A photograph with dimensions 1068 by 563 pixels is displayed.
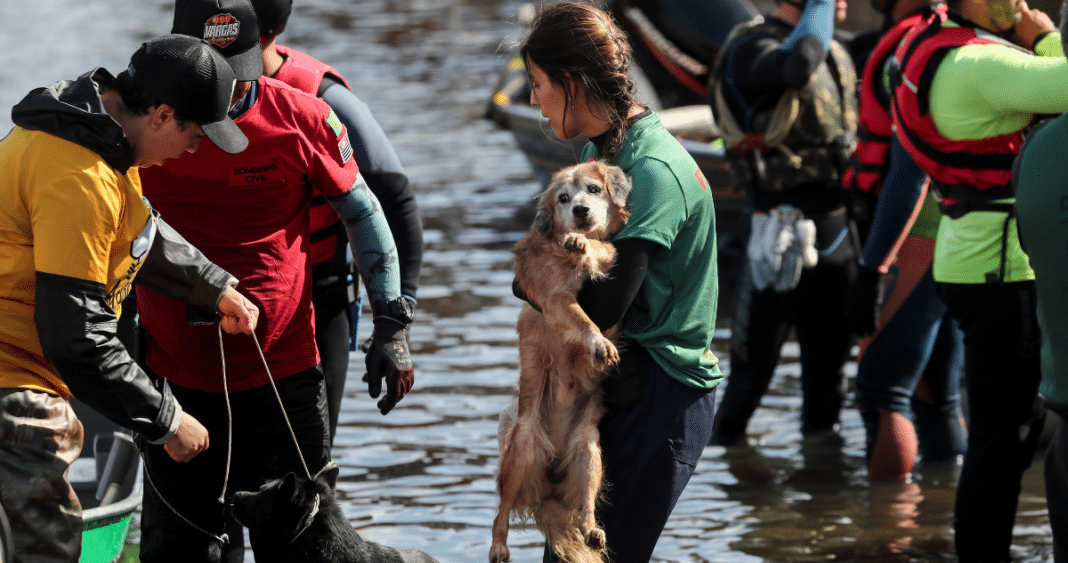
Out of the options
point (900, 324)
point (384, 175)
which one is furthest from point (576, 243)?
point (900, 324)

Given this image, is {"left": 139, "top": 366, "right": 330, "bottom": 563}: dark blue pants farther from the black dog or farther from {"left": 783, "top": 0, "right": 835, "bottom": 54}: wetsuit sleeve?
{"left": 783, "top": 0, "right": 835, "bottom": 54}: wetsuit sleeve

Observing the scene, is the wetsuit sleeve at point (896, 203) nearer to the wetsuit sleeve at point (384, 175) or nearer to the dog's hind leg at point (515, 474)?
the wetsuit sleeve at point (384, 175)

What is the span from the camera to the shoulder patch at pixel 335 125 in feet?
11.7

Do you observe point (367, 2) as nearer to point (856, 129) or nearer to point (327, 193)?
point (856, 129)

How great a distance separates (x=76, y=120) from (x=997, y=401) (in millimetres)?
3264

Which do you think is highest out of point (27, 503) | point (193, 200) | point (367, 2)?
point (193, 200)

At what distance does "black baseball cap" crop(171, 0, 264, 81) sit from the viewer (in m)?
3.46

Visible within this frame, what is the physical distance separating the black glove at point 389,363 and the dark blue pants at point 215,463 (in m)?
0.21

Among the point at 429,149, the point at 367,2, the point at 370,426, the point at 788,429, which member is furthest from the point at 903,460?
the point at 367,2

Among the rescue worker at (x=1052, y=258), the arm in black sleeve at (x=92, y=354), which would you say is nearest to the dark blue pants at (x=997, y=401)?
the rescue worker at (x=1052, y=258)

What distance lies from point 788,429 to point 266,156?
3989 millimetres

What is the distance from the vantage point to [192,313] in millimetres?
3352

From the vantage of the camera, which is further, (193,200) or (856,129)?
(856,129)

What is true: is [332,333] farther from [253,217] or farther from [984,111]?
[984,111]
